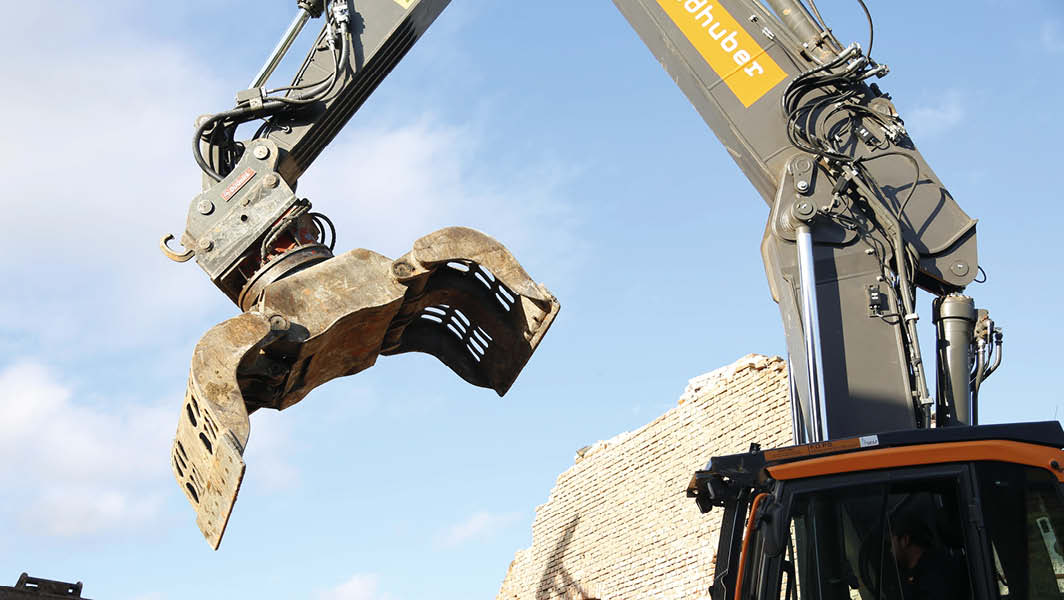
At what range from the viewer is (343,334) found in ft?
19.6

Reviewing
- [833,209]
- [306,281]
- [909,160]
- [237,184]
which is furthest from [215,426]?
[909,160]

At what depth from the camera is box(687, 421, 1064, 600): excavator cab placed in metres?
3.85

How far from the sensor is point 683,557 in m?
10.3

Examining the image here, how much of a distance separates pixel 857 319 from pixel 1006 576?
169 centimetres

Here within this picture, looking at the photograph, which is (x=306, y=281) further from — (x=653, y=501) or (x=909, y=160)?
(x=653, y=501)

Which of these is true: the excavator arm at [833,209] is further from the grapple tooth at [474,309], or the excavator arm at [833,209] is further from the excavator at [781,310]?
the grapple tooth at [474,309]

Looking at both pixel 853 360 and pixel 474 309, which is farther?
pixel 474 309

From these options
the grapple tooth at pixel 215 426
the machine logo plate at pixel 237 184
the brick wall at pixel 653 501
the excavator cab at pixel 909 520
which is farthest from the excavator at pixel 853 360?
the brick wall at pixel 653 501

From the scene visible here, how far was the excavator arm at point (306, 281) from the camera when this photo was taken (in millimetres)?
5418

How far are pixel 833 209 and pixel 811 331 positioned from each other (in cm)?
70

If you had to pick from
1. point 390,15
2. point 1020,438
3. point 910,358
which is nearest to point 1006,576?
point 1020,438

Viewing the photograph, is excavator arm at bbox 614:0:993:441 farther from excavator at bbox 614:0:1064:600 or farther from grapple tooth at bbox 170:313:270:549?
grapple tooth at bbox 170:313:270:549

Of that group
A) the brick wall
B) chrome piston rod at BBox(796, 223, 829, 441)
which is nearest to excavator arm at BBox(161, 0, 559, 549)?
chrome piston rod at BBox(796, 223, 829, 441)

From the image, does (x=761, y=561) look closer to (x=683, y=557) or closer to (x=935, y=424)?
(x=935, y=424)
